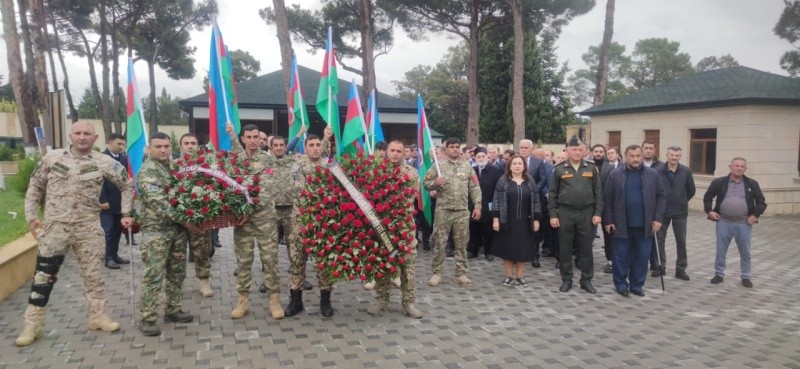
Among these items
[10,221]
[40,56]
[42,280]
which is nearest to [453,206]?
[42,280]

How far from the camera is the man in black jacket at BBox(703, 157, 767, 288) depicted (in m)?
7.37

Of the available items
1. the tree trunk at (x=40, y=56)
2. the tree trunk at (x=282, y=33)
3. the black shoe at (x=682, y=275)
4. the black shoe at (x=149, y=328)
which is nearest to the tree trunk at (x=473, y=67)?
the tree trunk at (x=282, y=33)

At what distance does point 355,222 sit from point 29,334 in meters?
3.07

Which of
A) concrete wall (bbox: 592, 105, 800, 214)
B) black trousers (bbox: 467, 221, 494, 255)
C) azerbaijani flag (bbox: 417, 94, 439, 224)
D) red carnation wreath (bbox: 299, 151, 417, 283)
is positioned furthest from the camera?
concrete wall (bbox: 592, 105, 800, 214)

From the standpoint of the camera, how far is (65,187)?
196 inches

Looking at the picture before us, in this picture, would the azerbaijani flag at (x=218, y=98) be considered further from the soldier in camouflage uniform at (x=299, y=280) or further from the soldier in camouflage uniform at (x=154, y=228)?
the soldier in camouflage uniform at (x=299, y=280)

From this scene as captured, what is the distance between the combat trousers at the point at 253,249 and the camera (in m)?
5.55

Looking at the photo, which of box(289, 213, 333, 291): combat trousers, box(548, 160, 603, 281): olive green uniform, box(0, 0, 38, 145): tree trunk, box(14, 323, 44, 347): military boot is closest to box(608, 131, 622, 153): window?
box(548, 160, 603, 281): olive green uniform

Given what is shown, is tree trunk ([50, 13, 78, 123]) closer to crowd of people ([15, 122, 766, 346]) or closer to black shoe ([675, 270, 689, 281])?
crowd of people ([15, 122, 766, 346])

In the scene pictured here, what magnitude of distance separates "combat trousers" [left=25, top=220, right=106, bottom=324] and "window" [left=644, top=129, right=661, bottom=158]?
17.0m

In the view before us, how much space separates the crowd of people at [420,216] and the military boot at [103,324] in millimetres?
12

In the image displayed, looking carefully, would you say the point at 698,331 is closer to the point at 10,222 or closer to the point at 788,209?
the point at 10,222

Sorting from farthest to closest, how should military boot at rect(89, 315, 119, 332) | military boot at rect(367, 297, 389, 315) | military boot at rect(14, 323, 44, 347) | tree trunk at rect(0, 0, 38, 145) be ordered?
1. tree trunk at rect(0, 0, 38, 145)
2. military boot at rect(367, 297, 389, 315)
3. military boot at rect(89, 315, 119, 332)
4. military boot at rect(14, 323, 44, 347)

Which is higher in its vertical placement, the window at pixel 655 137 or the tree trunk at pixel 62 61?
the tree trunk at pixel 62 61
